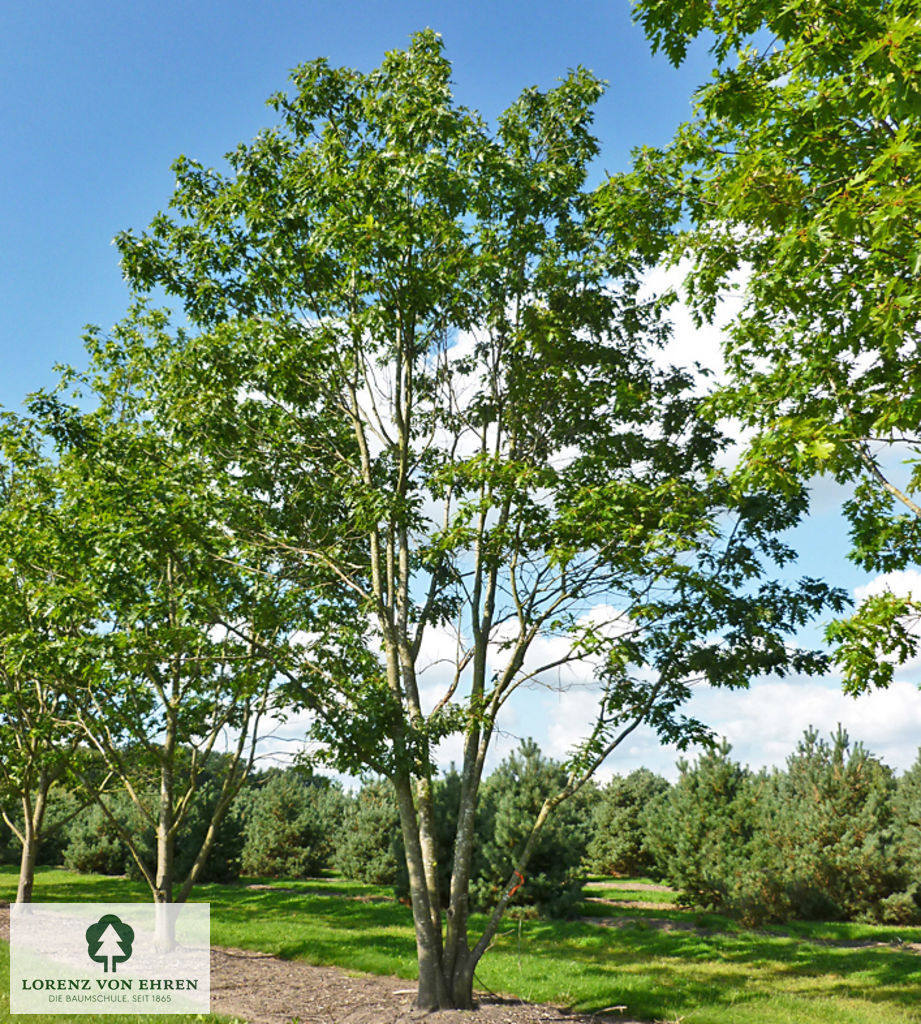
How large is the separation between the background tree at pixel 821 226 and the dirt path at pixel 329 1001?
5.31m

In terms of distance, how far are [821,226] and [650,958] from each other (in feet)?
37.8

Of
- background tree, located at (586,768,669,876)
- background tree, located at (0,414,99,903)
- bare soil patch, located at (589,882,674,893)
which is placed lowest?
bare soil patch, located at (589,882,674,893)

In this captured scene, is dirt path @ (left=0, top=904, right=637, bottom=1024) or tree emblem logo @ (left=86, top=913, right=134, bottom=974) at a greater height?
dirt path @ (left=0, top=904, right=637, bottom=1024)

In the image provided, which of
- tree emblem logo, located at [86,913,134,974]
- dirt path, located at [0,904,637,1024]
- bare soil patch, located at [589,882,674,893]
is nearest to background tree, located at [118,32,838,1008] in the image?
dirt path, located at [0,904,637,1024]

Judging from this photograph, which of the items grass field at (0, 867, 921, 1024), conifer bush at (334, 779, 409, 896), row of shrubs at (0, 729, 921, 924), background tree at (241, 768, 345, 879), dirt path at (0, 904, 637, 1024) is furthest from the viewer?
background tree at (241, 768, 345, 879)

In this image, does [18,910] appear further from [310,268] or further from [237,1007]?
[310,268]

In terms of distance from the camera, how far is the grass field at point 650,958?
9.27 m

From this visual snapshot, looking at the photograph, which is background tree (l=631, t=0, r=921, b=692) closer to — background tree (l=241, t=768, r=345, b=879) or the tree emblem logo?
the tree emblem logo

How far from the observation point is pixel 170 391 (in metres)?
10.4

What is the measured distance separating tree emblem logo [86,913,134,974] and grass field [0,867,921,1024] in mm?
1734

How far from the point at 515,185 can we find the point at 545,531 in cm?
432

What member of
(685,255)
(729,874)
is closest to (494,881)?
(729,874)

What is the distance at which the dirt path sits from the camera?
8.30 meters

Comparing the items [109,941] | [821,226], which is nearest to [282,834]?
[109,941]
